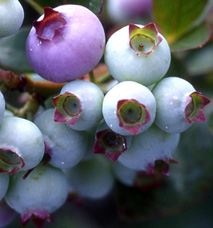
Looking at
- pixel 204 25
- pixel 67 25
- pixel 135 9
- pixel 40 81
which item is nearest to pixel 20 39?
pixel 40 81

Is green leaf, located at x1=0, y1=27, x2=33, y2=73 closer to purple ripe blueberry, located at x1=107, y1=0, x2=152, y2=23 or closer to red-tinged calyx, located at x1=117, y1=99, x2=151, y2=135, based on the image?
red-tinged calyx, located at x1=117, y1=99, x2=151, y2=135

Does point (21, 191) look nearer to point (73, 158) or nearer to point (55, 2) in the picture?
point (73, 158)

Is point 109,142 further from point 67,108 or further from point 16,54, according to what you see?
point 16,54

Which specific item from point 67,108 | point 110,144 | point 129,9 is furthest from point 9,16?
point 129,9

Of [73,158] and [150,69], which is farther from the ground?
[150,69]

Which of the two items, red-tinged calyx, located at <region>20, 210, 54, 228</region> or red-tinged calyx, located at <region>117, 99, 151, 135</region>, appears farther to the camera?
red-tinged calyx, located at <region>20, 210, 54, 228</region>

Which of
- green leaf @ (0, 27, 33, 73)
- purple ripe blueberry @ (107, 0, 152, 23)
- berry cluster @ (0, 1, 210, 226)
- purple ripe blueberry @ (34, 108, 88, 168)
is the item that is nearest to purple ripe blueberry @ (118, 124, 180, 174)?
berry cluster @ (0, 1, 210, 226)
